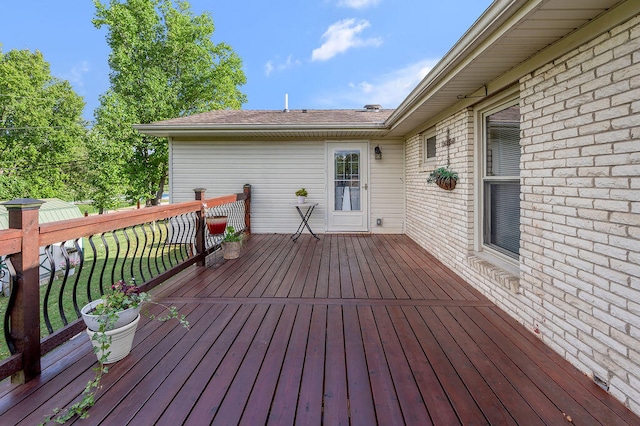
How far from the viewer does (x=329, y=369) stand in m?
1.80

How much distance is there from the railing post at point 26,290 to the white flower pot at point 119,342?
0.90 ft

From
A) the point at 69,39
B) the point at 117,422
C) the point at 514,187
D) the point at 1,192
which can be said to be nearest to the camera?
the point at 117,422

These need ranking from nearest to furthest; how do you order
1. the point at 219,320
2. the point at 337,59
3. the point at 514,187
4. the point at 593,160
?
the point at 593,160
the point at 219,320
the point at 514,187
the point at 337,59

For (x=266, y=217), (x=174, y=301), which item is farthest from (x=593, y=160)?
(x=266, y=217)

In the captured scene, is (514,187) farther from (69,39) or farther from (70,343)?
(69,39)

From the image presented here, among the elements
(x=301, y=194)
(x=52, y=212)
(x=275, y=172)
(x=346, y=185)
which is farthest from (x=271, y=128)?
(x=52, y=212)

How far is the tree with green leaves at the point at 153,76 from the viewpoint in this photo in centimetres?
1173

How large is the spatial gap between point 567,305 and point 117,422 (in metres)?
2.62

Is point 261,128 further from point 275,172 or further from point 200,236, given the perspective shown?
point 200,236

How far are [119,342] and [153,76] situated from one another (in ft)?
45.3

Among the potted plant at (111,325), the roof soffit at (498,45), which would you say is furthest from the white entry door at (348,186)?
the potted plant at (111,325)

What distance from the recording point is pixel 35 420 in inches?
55.8

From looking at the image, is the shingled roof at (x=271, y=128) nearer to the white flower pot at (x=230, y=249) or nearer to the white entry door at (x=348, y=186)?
the white entry door at (x=348, y=186)

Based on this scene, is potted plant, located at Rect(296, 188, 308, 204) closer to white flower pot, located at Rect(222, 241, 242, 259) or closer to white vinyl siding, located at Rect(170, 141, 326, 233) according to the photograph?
white vinyl siding, located at Rect(170, 141, 326, 233)
